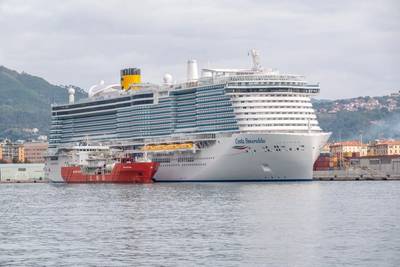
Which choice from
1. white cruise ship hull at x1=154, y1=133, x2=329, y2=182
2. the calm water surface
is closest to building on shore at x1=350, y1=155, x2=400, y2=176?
white cruise ship hull at x1=154, y1=133, x2=329, y2=182

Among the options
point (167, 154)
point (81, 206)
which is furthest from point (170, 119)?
point (81, 206)

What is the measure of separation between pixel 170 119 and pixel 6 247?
71.7 meters

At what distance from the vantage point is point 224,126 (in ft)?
353

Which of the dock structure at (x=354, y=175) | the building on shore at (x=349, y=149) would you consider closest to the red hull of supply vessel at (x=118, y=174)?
the dock structure at (x=354, y=175)

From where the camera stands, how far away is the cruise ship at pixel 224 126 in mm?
103688

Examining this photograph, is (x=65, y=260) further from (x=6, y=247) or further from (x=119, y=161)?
(x=119, y=161)

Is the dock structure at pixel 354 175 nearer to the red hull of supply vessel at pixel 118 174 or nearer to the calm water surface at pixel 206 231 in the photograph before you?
the red hull of supply vessel at pixel 118 174

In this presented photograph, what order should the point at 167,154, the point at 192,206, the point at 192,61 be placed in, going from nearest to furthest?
the point at 192,206 → the point at 167,154 → the point at 192,61

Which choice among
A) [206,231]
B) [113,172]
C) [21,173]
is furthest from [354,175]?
[206,231]

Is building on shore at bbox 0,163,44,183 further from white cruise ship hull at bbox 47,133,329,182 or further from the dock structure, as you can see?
white cruise ship hull at bbox 47,133,329,182

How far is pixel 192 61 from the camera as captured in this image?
4921 inches

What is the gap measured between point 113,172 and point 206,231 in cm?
6878

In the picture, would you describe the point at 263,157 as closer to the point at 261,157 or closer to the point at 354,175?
the point at 261,157

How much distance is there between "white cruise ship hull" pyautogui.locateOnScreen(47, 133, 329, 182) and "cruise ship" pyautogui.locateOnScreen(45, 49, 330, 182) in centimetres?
9
